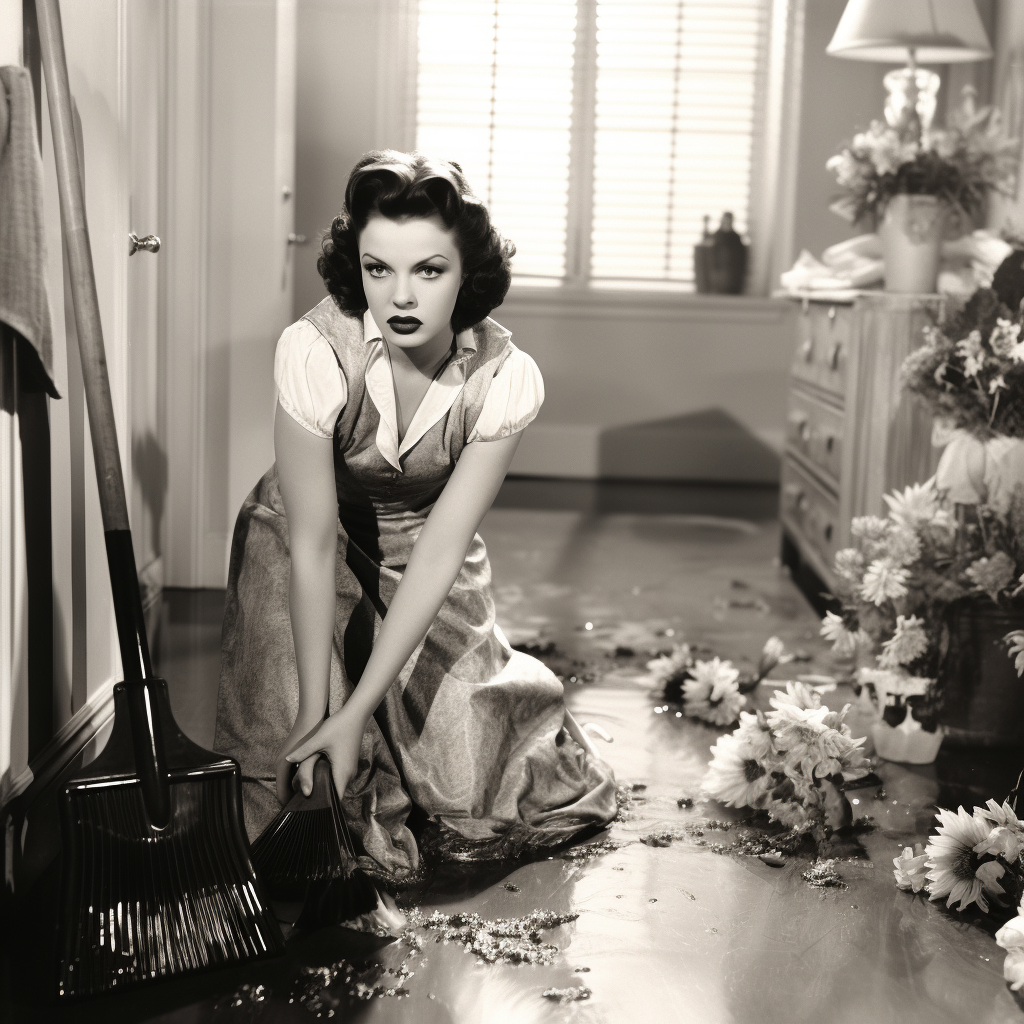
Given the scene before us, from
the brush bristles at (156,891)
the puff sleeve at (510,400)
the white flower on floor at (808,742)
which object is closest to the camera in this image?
the brush bristles at (156,891)

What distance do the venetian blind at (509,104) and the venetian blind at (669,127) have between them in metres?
0.17

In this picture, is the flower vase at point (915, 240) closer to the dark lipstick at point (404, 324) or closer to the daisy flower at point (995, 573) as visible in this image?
the daisy flower at point (995, 573)

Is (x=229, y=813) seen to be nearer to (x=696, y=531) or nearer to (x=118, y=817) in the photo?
(x=118, y=817)

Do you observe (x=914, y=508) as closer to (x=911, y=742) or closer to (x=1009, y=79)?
(x=911, y=742)

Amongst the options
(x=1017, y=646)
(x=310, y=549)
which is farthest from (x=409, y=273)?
(x=1017, y=646)

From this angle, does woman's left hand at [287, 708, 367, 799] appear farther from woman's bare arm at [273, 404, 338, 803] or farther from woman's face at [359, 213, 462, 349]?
woman's face at [359, 213, 462, 349]

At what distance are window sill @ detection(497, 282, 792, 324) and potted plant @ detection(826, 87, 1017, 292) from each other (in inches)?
96.0

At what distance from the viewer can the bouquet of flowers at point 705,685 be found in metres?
2.39

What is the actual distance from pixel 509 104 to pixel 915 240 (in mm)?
2987

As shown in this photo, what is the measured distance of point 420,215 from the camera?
61.2 inches

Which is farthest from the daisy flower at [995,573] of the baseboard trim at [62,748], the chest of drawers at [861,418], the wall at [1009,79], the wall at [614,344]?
the wall at [614,344]

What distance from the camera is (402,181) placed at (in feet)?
5.04

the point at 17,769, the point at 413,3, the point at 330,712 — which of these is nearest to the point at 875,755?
the point at 330,712

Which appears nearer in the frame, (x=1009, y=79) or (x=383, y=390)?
(x=383, y=390)
